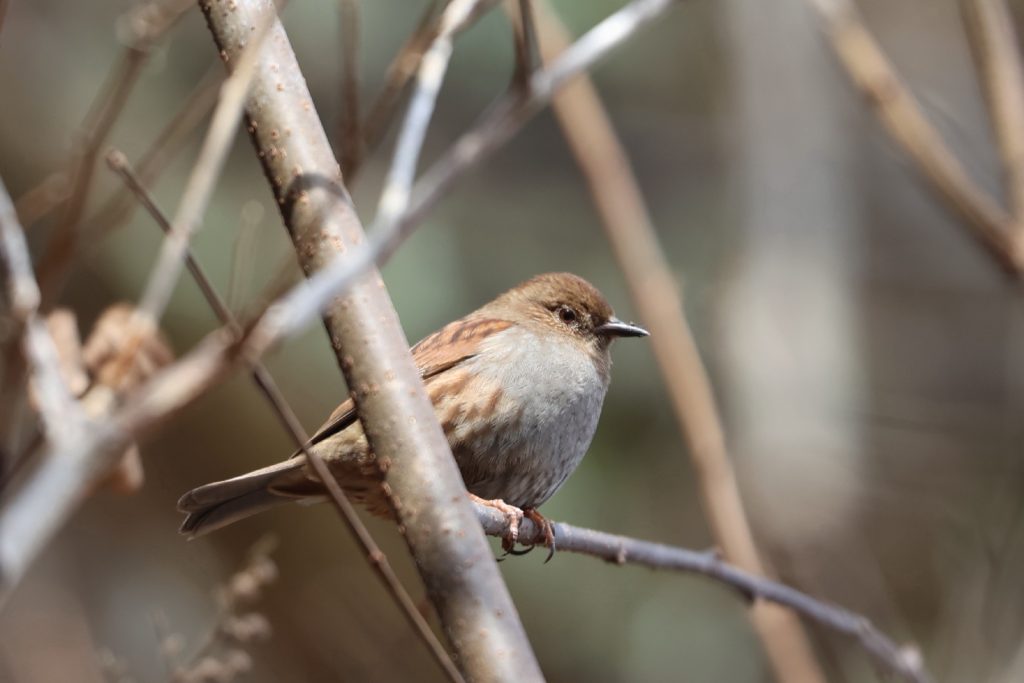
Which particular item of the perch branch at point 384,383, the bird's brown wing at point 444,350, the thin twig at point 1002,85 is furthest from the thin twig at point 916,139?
the perch branch at point 384,383

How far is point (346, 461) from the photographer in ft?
12.1

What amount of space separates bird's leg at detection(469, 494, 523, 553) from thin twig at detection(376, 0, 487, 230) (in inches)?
46.4

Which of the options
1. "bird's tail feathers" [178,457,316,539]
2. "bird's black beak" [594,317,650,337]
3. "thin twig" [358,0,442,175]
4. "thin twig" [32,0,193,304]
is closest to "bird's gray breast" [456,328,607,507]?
"bird's black beak" [594,317,650,337]

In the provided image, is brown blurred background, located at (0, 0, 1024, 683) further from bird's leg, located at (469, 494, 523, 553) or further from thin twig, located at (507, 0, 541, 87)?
thin twig, located at (507, 0, 541, 87)

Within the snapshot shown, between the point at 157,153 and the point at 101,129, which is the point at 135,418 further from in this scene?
the point at 157,153

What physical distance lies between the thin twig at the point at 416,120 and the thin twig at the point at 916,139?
1604mm

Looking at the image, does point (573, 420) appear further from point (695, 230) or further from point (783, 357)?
point (695, 230)

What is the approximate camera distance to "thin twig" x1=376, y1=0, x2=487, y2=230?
6.91 feet

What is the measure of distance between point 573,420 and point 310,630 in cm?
255

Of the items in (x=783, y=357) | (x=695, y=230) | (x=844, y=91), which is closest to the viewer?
(x=783, y=357)

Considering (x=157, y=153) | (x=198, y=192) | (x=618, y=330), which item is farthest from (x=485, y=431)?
(x=198, y=192)

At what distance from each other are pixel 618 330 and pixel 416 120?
2.14 m

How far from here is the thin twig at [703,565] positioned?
3107 mm

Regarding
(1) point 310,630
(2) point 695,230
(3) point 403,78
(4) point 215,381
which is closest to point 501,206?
(2) point 695,230
